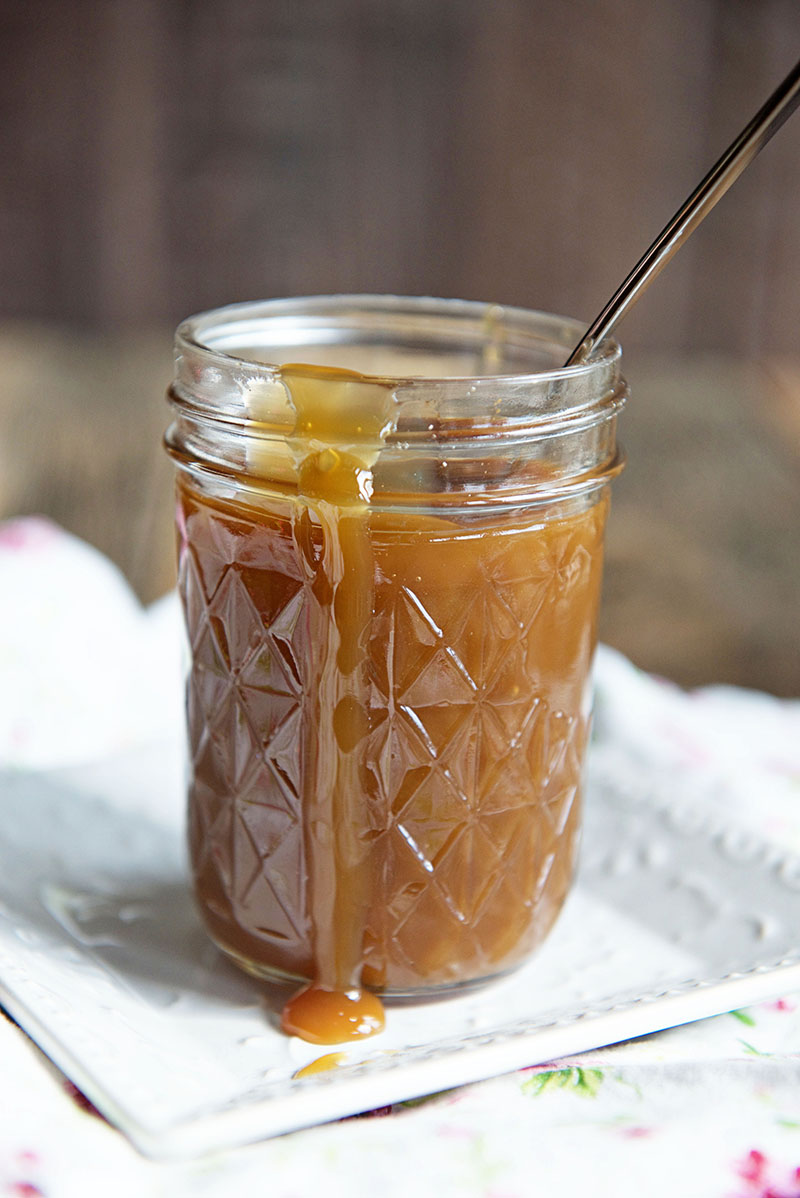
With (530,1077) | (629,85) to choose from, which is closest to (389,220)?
(629,85)

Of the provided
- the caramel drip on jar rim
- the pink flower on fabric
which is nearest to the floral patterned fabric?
the pink flower on fabric

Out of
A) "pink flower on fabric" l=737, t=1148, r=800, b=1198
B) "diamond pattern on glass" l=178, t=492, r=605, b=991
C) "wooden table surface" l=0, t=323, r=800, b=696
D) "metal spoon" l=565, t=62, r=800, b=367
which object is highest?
"metal spoon" l=565, t=62, r=800, b=367

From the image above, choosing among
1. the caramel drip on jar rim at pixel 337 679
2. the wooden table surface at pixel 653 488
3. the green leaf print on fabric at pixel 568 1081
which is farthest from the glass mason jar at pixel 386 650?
the wooden table surface at pixel 653 488

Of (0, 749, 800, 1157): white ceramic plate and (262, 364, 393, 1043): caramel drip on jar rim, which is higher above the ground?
(262, 364, 393, 1043): caramel drip on jar rim

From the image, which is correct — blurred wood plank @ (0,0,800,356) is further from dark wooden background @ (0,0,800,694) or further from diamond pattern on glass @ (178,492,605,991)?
diamond pattern on glass @ (178,492,605,991)

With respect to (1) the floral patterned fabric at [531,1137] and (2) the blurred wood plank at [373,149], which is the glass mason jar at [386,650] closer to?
(1) the floral patterned fabric at [531,1137]

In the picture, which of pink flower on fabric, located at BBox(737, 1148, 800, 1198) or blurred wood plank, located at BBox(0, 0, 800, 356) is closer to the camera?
pink flower on fabric, located at BBox(737, 1148, 800, 1198)
